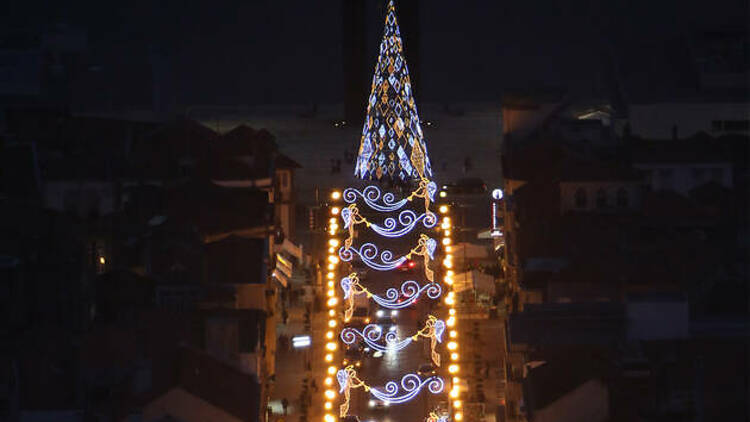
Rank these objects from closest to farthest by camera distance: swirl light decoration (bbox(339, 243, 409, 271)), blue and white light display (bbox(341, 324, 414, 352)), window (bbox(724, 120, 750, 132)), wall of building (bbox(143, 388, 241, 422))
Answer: wall of building (bbox(143, 388, 241, 422))
blue and white light display (bbox(341, 324, 414, 352))
swirl light decoration (bbox(339, 243, 409, 271))
window (bbox(724, 120, 750, 132))

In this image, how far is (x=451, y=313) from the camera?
1686 cm

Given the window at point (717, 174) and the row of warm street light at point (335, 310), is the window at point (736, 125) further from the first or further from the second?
the row of warm street light at point (335, 310)

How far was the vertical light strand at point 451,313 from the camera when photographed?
47.6 ft

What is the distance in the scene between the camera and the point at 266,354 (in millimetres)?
16281

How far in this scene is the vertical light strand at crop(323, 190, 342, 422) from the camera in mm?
14547

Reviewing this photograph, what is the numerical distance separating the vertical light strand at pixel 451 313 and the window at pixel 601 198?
1.73m

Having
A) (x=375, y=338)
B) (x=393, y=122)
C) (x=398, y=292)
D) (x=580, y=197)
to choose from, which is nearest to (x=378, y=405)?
(x=375, y=338)

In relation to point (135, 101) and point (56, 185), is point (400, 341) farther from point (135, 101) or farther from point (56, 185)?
point (135, 101)

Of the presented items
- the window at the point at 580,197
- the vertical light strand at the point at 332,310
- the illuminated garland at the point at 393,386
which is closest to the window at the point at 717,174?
the window at the point at 580,197

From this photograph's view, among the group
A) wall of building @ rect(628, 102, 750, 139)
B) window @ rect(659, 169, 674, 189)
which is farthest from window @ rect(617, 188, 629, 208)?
wall of building @ rect(628, 102, 750, 139)

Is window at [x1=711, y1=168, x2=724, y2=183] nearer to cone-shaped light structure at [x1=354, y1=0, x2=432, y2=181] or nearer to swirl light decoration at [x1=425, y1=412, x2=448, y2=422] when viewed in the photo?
cone-shaped light structure at [x1=354, y1=0, x2=432, y2=181]

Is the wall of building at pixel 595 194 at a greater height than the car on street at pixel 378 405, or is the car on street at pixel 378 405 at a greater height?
the wall of building at pixel 595 194

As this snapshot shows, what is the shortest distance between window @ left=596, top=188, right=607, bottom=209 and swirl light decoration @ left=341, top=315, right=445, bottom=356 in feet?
13.2

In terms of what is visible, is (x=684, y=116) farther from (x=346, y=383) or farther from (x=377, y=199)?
(x=346, y=383)
